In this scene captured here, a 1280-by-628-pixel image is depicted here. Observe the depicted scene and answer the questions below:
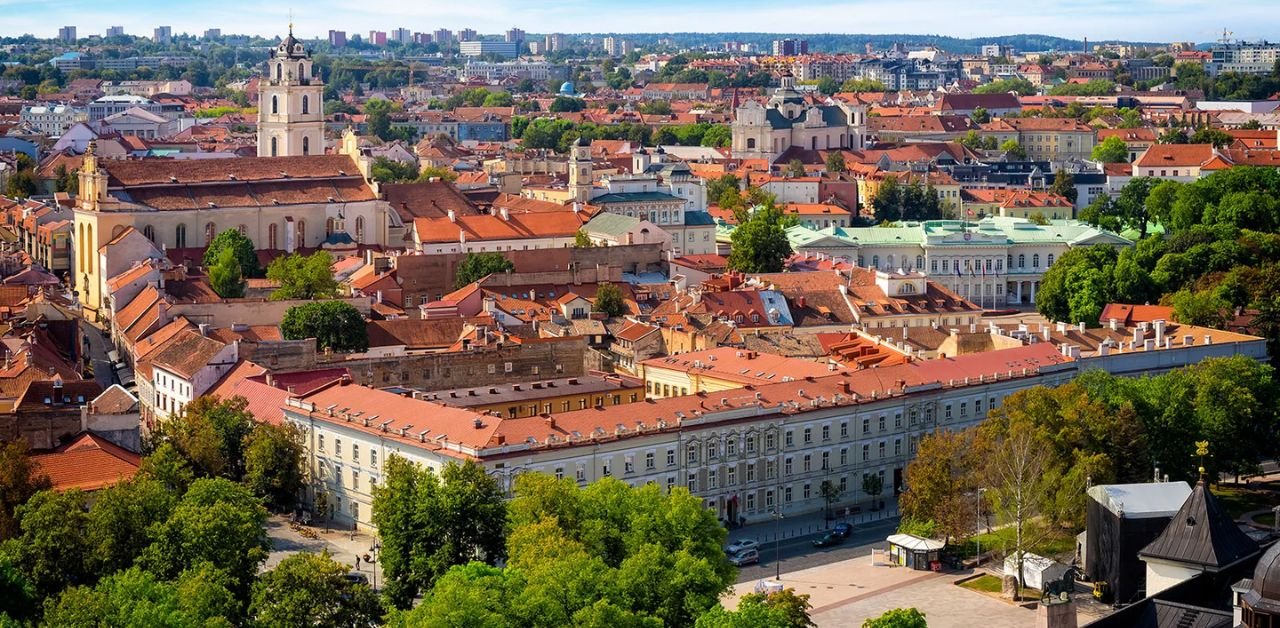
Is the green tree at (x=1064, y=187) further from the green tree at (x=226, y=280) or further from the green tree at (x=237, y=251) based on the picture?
the green tree at (x=226, y=280)

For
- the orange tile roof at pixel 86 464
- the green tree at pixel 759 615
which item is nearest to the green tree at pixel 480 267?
the orange tile roof at pixel 86 464

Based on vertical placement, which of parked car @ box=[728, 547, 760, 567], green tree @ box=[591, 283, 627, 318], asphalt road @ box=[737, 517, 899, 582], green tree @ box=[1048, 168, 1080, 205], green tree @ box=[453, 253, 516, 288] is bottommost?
asphalt road @ box=[737, 517, 899, 582]

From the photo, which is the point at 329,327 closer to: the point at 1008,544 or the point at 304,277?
the point at 304,277

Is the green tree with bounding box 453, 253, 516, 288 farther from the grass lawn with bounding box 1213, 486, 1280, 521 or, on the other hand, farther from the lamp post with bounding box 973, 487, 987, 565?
the lamp post with bounding box 973, 487, 987, 565

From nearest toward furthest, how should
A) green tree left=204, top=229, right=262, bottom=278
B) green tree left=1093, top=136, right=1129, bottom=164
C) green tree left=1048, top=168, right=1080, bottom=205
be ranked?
green tree left=204, top=229, right=262, bottom=278, green tree left=1048, top=168, right=1080, bottom=205, green tree left=1093, top=136, right=1129, bottom=164

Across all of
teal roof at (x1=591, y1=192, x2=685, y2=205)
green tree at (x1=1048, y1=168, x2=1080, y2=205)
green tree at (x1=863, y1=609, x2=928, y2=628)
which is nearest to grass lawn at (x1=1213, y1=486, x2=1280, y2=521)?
green tree at (x1=863, y1=609, x2=928, y2=628)

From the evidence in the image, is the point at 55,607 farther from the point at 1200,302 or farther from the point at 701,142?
the point at 701,142
